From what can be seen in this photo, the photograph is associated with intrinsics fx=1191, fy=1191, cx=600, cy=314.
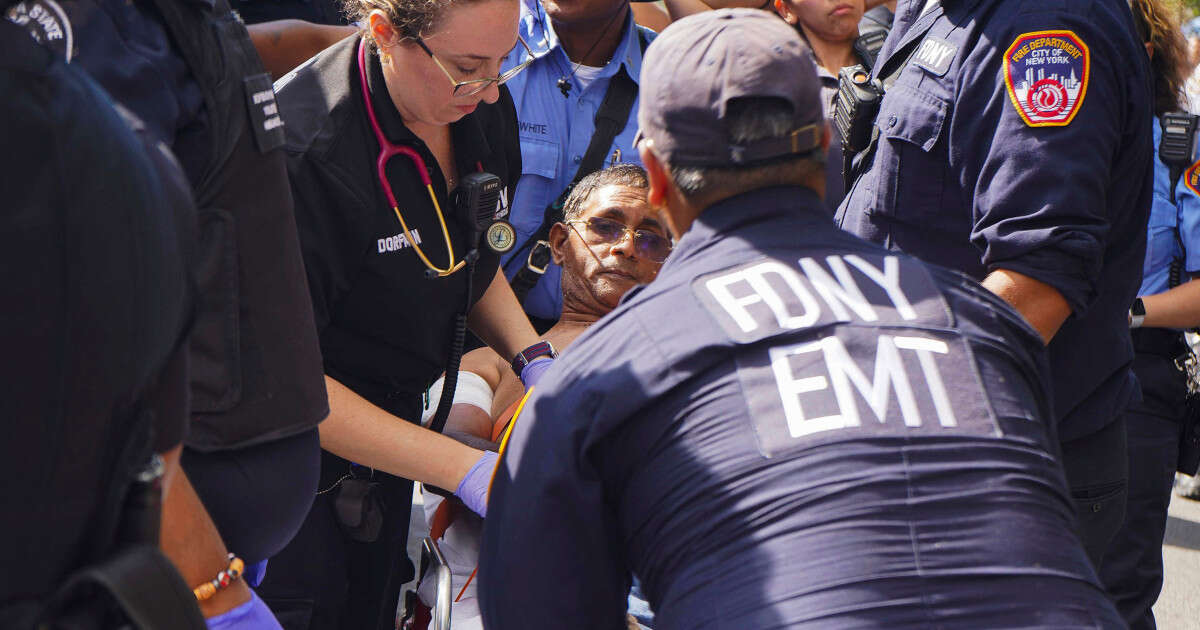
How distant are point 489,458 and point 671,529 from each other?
109cm

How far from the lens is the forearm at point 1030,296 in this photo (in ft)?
7.72

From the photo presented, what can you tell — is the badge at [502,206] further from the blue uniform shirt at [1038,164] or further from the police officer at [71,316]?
the police officer at [71,316]

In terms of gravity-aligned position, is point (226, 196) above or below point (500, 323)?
Result: above

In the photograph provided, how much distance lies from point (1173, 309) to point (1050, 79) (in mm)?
1563

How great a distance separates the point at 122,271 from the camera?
3.02 feet

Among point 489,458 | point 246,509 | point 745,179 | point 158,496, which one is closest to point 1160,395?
point 489,458

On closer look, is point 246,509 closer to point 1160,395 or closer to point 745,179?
point 745,179

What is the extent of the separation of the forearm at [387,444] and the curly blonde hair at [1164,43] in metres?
1.85

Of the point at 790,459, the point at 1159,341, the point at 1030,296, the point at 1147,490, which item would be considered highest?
the point at 790,459

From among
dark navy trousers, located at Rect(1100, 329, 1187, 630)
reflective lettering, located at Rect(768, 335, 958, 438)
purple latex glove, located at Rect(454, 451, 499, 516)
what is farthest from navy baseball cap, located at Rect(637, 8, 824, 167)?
dark navy trousers, located at Rect(1100, 329, 1187, 630)

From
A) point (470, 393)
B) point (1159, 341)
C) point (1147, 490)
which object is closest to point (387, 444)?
point (470, 393)

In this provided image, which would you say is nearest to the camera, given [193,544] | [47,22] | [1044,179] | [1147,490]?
[47,22]

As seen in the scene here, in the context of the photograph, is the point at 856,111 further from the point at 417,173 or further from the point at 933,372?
the point at 933,372

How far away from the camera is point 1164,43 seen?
2926 mm
